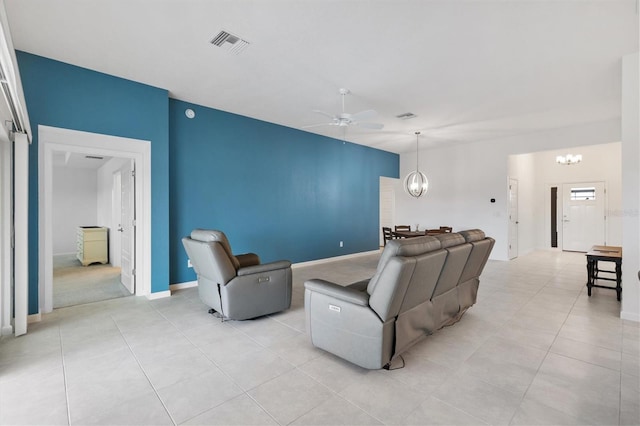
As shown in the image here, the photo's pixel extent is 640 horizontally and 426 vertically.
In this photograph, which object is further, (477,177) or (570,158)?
(570,158)

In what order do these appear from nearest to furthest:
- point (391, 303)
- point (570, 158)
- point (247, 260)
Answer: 1. point (391, 303)
2. point (247, 260)
3. point (570, 158)

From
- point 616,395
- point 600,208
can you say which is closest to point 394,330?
point 616,395

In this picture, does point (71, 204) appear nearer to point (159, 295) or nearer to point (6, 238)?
point (159, 295)

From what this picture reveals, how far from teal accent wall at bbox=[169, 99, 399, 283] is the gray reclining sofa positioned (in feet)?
9.87

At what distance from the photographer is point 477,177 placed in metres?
7.57

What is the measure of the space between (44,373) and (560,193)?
1151cm

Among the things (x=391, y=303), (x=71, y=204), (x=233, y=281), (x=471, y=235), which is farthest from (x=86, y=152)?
(x=71, y=204)

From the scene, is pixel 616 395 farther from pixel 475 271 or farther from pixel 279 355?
pixel 279 355

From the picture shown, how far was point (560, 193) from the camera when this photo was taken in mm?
8930

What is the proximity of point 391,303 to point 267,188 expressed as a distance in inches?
162

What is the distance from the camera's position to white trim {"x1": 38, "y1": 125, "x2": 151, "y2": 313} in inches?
136

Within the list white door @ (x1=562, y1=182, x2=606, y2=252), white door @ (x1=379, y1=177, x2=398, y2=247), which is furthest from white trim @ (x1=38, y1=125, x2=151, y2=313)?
white door @ (x1=562, y1=182, x2=606, y2=252)

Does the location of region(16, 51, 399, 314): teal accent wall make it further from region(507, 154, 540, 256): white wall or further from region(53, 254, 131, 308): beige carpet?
region(507, 154, 540, 256): white wall

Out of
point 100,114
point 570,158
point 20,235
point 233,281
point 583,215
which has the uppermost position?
point 570,158
